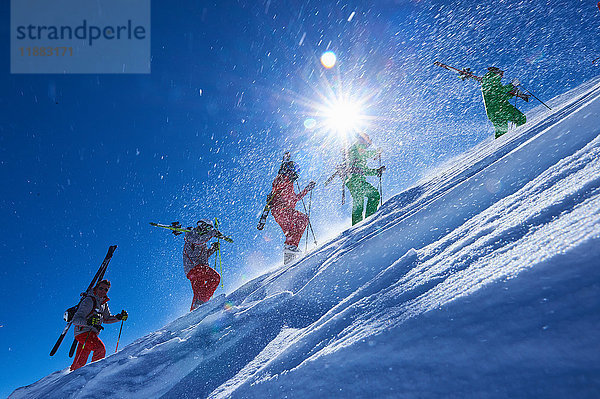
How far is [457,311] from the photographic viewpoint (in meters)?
1.25

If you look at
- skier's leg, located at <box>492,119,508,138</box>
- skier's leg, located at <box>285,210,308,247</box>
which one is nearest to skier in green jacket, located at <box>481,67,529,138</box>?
skier's leg, located at <box>492,119,508,138</box>

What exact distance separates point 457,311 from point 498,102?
29.8ft

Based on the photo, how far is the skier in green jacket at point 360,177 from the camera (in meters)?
8.03

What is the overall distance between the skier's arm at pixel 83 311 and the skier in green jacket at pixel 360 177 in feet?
19.6

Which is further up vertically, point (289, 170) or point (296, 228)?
point (289, 170)

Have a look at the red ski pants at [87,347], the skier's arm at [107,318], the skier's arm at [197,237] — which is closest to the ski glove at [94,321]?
the red ski pants at [87,347]

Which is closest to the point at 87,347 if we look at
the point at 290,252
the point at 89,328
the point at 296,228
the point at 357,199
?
the point at 89,328

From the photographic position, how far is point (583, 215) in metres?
1.26

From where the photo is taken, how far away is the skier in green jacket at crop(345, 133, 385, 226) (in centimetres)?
803

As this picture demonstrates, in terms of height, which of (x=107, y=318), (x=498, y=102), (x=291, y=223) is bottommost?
(x=107, y=318)

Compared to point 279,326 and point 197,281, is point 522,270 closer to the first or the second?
point 279,326

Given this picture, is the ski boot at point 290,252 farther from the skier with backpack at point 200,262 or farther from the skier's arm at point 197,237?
the skier's arm at point 197,237

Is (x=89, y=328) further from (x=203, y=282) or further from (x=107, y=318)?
(x=203, y=282)

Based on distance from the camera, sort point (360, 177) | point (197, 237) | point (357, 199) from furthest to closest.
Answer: point (197, 237) < point (360, 177) < point (357, 199)
